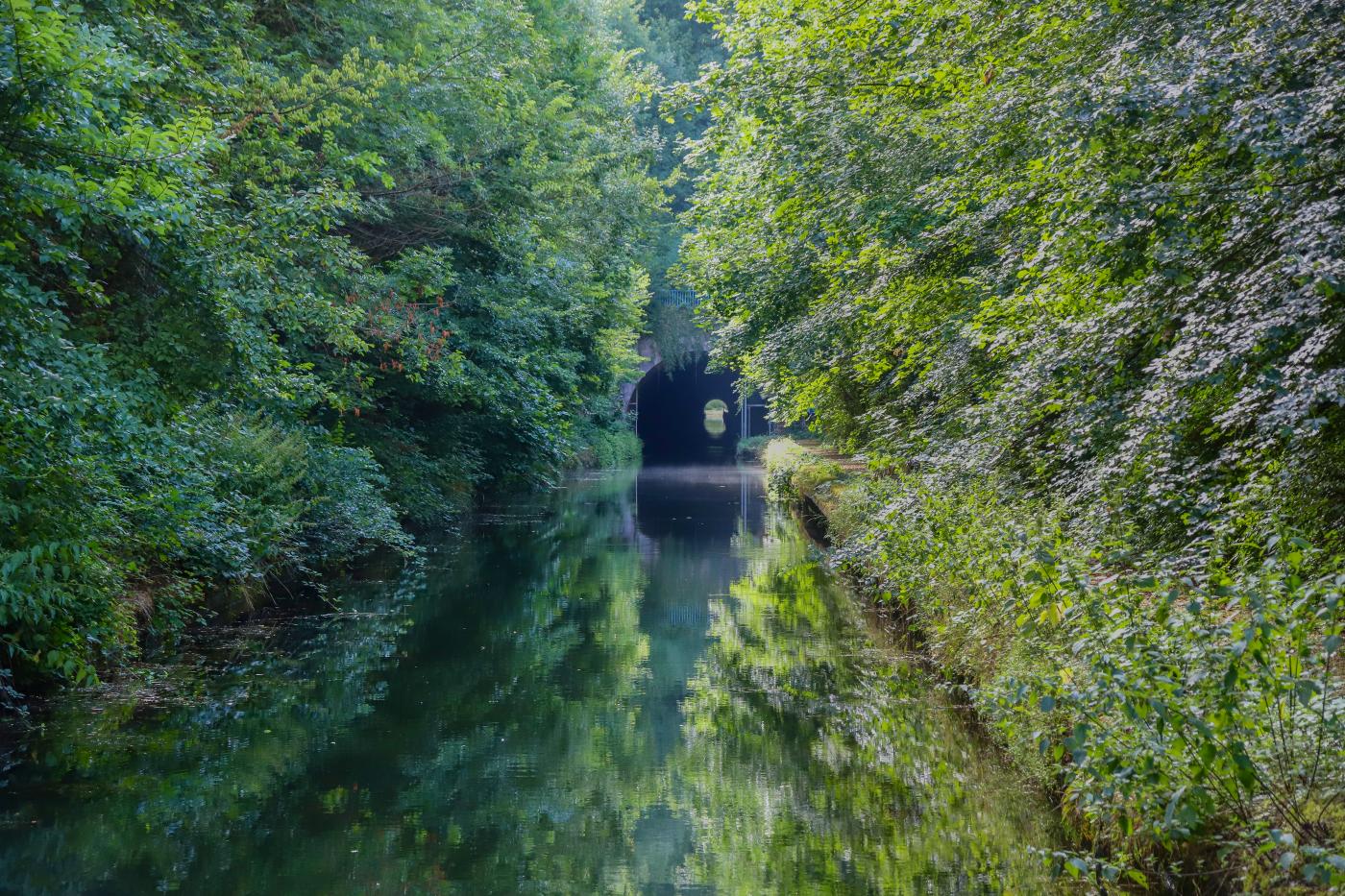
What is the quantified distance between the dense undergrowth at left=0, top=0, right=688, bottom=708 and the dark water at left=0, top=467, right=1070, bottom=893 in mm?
804

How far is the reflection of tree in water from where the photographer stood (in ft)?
16.7

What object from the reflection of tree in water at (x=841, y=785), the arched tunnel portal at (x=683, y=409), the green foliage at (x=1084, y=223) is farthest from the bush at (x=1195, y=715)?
the arched tunnel portal at (x=683, y=409)

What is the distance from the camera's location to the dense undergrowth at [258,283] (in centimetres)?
624

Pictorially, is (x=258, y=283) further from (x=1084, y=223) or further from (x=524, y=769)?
(x=1084, y=223)

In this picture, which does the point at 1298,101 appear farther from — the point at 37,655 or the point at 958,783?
the point at 37,655

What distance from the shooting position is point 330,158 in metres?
11.0

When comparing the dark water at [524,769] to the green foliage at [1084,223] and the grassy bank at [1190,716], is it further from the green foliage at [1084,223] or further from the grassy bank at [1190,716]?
the green foliage at [1084,223]

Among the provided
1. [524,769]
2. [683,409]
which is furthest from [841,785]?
[683,409]

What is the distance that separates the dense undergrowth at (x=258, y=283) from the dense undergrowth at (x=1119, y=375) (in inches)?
143

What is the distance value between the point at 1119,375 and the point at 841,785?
2499 mm

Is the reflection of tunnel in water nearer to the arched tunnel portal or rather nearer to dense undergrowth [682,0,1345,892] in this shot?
the arched tunnel portal

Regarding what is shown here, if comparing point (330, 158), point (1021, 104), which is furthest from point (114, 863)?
point (330, 158)

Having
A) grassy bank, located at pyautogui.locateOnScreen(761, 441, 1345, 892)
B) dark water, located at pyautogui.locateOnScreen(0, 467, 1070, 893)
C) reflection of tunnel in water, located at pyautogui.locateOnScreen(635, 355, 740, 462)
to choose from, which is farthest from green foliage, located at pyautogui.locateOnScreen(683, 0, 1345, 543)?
reflection of tunnel in water, located at pyautogui.locateOnScreen(635, 355, 740, 462)

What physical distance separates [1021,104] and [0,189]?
19.1ft
